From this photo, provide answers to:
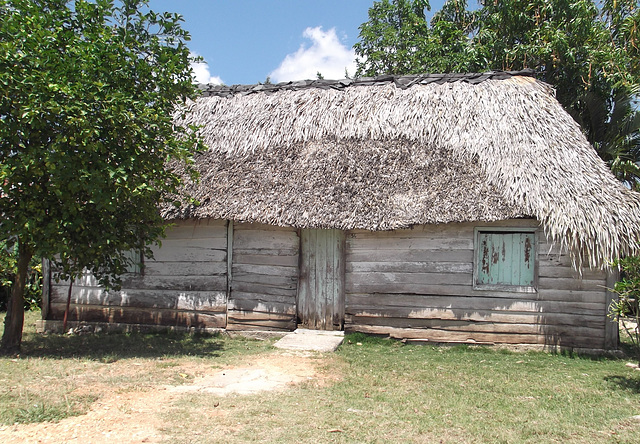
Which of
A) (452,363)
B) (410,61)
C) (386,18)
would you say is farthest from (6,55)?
(386,18)

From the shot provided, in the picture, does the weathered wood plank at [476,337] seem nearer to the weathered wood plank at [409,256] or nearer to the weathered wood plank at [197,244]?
the weathered wood plank at [409,256]

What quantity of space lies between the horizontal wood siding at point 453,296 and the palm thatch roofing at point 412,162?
621mm

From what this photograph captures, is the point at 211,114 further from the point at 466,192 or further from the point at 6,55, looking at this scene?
the point at 466,192

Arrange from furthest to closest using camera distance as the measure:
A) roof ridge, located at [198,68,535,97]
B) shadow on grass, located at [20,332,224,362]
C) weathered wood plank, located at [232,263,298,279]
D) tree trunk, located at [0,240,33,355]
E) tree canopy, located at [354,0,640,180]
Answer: tree canopy, located at [354,0,640,180] < roof ridge, located at [198,68,535,97] < weathered wood plank, located at [232,263,298,279] < shadow on grass, located at [20,332,224,362] < tree trunk, located at [0,240,33,355]

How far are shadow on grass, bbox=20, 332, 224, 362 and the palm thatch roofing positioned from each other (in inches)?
88.0

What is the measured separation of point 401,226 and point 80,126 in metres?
4.93

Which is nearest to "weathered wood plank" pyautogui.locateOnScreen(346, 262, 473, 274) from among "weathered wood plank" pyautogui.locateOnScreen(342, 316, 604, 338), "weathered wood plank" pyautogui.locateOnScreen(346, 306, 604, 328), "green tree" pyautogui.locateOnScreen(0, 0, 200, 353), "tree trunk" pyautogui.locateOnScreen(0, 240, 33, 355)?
"weathered wood plank" pyautogui.locateOnScreen(346, 306, 604, 328)

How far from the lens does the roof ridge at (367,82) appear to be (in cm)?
1071

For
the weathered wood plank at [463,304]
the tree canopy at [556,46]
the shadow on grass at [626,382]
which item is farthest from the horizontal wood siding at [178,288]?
the tree canopy at [556,46]

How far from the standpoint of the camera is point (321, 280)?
31.6 feet

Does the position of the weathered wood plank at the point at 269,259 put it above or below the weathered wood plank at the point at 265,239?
below

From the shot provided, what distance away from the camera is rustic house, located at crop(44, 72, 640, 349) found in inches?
333

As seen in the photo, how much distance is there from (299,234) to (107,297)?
412 centimetres

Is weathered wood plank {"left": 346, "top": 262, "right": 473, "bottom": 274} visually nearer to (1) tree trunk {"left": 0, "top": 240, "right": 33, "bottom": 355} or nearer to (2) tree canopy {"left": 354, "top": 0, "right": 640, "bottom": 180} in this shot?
(1) tree trunk {"left": 0, "top": 240, "right": 33, "bottom": 355}
